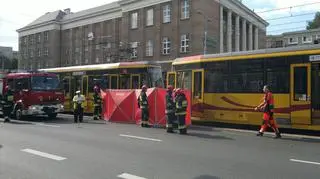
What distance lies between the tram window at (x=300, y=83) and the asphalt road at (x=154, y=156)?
1560mm

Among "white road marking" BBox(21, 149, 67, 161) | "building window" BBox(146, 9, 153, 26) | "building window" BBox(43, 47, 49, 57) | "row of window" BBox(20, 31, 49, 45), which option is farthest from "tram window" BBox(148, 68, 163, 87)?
"row of window" BBox(20, 31, 49, 45)

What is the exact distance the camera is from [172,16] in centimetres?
5347

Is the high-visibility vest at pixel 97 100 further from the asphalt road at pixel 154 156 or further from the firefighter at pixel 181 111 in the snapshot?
the firefighter at pixel 181 111

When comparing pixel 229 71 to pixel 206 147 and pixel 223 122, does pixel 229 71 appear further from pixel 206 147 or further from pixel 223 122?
pixel 206 147

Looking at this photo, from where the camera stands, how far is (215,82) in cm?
1920

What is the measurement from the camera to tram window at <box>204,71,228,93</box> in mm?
18783

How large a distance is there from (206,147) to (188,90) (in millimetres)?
7155

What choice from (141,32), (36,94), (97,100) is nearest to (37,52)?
(141,32)

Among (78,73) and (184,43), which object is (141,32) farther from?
(78,73)

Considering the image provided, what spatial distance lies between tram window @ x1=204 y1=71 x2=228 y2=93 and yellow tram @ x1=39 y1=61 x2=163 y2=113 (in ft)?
16.4

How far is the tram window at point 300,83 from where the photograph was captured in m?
15.9

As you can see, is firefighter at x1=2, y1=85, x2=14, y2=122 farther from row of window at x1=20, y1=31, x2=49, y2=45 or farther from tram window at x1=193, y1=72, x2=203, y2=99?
row of window at x1=20, y1=31, x2=49, y2=45

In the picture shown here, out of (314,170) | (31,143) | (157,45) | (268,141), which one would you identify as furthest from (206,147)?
(157,45)

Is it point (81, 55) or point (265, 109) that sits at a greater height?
point (81, 55)
